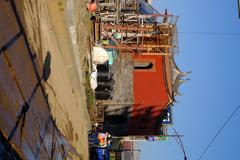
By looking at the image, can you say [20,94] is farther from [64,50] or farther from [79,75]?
[79,75]

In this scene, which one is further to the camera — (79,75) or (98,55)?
(98,55)

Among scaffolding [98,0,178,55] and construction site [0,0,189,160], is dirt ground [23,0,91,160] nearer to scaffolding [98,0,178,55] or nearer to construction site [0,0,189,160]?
construction site [0,0,189,160]

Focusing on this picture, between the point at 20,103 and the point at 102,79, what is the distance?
1583cm

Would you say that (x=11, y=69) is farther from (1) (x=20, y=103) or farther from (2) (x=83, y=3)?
(2) (x=83, y=3)

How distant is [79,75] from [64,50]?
3.10 meters

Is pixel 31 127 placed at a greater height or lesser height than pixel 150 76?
greater

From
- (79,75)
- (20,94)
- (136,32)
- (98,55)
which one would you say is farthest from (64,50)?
(136,32)

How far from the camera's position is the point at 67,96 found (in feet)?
54.6

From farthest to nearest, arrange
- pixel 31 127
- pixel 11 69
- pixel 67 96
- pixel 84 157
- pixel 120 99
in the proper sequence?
pixel 120 99, pixel 84 157, pixel 67 96, pixel 31 127, pixel 11 69

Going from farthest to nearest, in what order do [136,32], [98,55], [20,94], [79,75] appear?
[136,32] → [98,55] → [79,75] → [20,94]

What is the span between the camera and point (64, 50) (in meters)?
15.9

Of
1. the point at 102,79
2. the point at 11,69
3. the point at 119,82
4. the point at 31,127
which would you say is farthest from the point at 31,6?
the point at 119,82

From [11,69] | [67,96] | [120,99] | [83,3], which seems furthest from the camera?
[120,99]

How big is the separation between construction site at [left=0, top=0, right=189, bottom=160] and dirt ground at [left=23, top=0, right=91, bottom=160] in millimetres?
35
